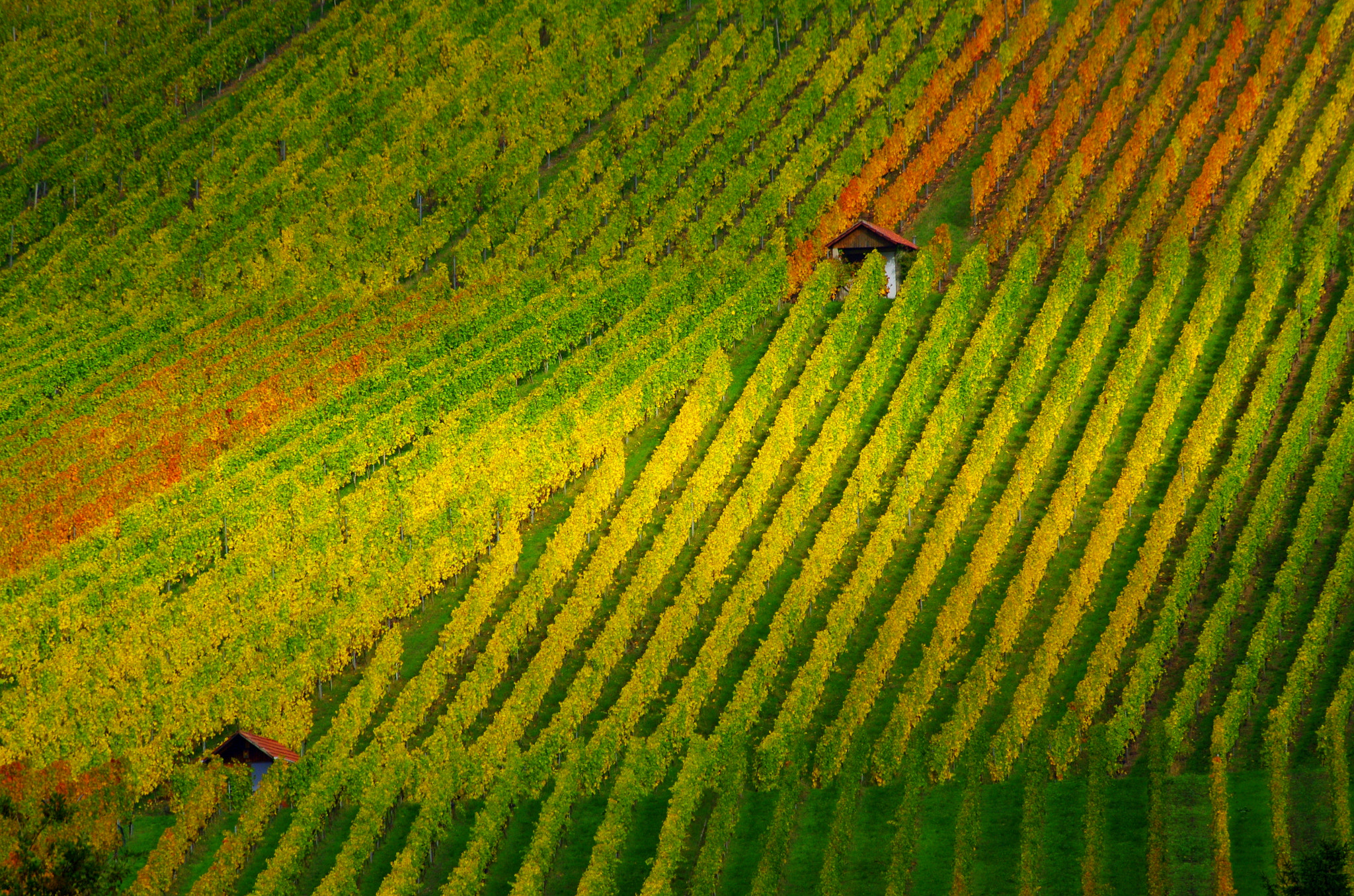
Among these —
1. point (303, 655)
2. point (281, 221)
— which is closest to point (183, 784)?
point (303, 655)

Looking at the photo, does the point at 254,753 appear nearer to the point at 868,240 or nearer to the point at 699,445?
the point at 699,445

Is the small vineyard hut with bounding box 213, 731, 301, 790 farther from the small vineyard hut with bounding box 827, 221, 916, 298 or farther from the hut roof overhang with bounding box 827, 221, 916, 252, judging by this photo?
the hut roof overhang with bounding box 827, 221, 916, 252

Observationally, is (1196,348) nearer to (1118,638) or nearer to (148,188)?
(1118,638)

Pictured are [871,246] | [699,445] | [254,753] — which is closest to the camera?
[254,753]

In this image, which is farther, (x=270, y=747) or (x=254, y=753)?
(x=270, y=747)

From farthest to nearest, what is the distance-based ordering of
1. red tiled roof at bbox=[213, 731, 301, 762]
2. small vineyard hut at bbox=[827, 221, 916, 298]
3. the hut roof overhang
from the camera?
1. the hut roof overhang
2. small vineyard hut at bbox=[827, 221, 916, 298]
3. red tiled roof at bbox=[213, 731, 301, 762]

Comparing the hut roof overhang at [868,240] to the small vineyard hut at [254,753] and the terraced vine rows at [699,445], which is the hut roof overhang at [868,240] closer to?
the terraced vine rows at [699,445]

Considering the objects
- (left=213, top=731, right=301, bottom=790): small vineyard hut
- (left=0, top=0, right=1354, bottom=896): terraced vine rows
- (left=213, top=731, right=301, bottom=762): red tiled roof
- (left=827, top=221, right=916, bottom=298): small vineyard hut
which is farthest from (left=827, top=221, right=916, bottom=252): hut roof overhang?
(left=213, top=731, right=301, bottom=790): small vineyard hut

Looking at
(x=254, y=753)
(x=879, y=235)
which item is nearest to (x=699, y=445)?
(x=879, y=235)

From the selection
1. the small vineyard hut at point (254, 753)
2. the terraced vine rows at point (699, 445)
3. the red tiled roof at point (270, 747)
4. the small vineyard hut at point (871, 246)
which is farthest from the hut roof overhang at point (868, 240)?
the small vineyard hut at point (254, 753)
